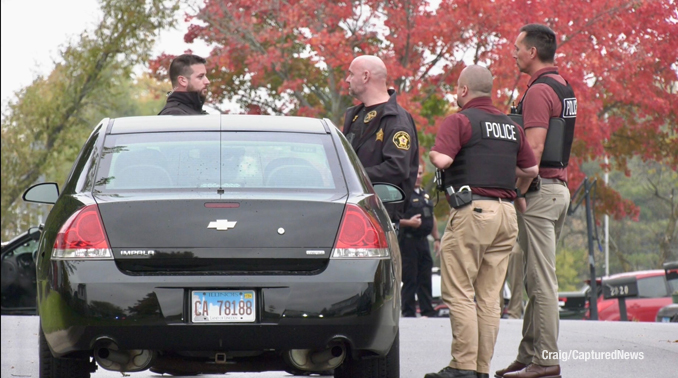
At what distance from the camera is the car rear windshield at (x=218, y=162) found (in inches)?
195

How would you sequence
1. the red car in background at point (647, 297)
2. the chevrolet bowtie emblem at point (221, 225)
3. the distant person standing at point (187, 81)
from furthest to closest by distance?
the red car in background at point (647, 297), the distant person standing at point (187, 81), the chevrolet bowtie emblem at point (221, 225)

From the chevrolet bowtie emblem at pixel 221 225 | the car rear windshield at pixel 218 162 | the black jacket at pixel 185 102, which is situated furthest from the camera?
the black jacket at pixel 185 102

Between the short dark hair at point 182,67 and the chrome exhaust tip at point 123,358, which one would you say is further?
the short dark hair at point 182,67

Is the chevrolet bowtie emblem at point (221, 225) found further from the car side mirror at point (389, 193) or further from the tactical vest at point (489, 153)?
the tactical vest at point (489, 153)

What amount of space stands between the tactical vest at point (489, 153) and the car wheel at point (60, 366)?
87.0 inches

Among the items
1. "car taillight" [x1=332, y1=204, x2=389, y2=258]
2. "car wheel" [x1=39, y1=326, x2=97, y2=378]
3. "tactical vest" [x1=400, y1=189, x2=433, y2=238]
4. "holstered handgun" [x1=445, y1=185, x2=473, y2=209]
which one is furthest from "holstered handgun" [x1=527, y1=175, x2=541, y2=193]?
"tactical vest" [x1=400, y1=189, x2=433, y2=238]

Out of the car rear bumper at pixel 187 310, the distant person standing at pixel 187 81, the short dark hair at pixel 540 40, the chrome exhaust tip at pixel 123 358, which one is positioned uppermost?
the short dark hair at pixel 540 40

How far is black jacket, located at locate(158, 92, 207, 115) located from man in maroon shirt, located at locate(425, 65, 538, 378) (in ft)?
8.23

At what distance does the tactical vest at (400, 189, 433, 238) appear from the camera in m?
13.1

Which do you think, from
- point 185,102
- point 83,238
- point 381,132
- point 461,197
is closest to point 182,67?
point 185,102

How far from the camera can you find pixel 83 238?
4633mm

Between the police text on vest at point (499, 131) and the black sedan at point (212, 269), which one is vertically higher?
the police text on vest at point (499, 131)

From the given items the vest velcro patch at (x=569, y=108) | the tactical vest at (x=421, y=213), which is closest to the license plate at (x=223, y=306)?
the vest velcro patch at (x=569, y=108)

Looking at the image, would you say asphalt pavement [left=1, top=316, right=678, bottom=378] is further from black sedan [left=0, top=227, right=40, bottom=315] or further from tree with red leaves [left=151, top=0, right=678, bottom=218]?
tree with red leaves [left=151, top=0, right=678, bottom=218]
